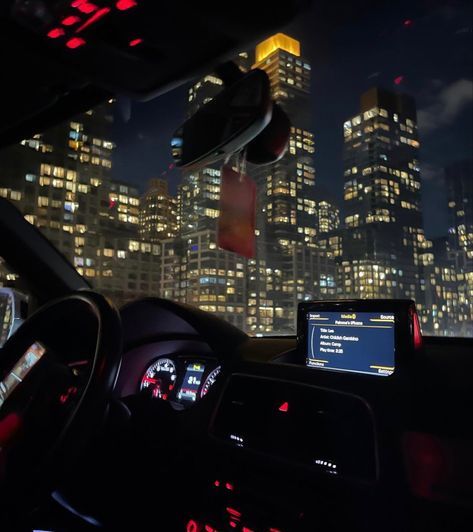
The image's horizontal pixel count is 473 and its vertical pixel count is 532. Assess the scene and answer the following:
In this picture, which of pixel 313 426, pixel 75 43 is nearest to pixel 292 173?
pixel 75 43

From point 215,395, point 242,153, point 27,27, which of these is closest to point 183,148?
point 242,153

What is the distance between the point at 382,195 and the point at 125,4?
5.14 feet

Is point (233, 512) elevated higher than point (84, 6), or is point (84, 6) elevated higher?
point (84, 6)

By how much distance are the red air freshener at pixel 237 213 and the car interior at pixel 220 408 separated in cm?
13

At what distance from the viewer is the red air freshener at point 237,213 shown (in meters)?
1.52

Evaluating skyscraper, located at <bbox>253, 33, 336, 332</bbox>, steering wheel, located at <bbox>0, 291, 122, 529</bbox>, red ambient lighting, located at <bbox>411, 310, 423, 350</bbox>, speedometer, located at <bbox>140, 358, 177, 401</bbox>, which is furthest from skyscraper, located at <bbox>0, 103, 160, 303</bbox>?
red ambient lighting, located at <bbox>411, 310, 423, 350</bbox>

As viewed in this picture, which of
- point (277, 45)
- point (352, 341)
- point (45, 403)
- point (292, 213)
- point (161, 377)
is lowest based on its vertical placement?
point (161, 377)

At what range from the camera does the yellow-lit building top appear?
146 cm

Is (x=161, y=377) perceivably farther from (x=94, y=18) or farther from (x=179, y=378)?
(x=94, y=18)

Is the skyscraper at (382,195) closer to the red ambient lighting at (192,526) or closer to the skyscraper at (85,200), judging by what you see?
the skyscraper at (85,200)

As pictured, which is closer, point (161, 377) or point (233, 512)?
point (233, 512)

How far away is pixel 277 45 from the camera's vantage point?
1.64 metres

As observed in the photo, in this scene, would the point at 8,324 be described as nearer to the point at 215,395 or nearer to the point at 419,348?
the point at 215,395

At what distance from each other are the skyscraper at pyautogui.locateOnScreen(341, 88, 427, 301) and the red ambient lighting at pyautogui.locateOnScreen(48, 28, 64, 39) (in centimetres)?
149
